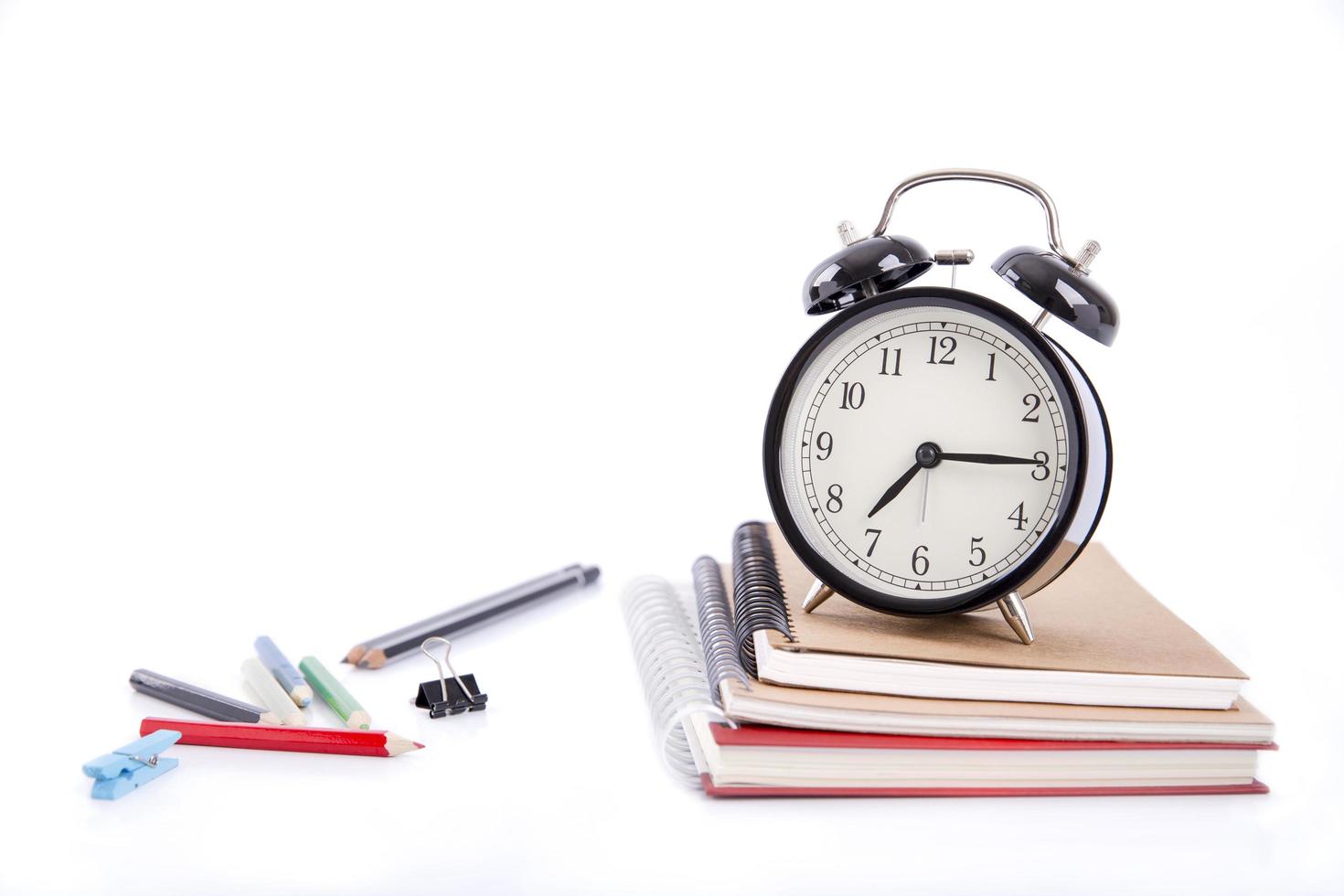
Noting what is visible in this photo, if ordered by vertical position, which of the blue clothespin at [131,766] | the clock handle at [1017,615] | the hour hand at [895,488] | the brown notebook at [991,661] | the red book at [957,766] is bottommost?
the red book at [957,766]

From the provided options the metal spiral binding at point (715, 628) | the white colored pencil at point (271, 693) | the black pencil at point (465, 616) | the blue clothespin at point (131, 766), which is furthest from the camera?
the black pencil at point (465, 616)

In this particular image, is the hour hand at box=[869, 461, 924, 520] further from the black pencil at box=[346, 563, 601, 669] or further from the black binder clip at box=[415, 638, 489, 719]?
the black pencil at box=[346, 563, 601, 669]

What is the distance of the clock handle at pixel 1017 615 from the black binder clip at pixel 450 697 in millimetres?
1017

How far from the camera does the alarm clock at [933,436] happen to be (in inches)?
81.2

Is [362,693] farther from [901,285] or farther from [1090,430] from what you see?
[1090,430]

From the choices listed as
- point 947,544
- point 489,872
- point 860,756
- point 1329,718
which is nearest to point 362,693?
point 489,872

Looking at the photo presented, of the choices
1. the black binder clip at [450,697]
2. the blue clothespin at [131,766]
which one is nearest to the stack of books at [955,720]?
the black binder clip at [450,697]

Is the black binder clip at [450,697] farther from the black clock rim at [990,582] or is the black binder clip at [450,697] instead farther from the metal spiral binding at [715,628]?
the black clock rim at [990,582]

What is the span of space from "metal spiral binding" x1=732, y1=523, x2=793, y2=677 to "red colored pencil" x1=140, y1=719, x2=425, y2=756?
63cm

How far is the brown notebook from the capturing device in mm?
1954

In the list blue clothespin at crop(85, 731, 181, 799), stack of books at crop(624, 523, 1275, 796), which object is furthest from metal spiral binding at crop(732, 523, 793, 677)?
blue clothespin at crop(85, 731, 181, 799)

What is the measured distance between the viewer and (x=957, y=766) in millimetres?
1957

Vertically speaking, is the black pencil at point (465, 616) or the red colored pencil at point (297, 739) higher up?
the black pencil at point (465, 616)

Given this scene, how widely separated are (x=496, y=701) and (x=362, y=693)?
Answer: 271 millimetres
